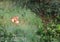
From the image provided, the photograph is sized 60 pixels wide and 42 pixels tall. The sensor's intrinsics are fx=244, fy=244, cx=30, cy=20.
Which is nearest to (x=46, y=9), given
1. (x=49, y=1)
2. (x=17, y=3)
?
(x=49, y=1)

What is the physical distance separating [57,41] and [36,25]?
0.84 metres

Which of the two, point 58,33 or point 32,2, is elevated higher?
point 32,2

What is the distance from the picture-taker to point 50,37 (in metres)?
7.10

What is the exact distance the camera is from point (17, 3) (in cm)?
811

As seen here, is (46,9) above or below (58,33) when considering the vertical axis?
above

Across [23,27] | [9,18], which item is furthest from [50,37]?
[9,18]

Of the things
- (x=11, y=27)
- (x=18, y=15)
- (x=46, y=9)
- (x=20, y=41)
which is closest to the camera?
(x=20, y=41)

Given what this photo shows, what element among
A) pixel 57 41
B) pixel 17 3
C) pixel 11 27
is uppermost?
pixel 17 3

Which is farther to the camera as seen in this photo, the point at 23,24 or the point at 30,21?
the point at 30,21

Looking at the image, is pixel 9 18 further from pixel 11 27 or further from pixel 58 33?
pixel 58 33

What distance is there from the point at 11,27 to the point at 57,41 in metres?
1.39

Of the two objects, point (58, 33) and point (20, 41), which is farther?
point (58, 33)

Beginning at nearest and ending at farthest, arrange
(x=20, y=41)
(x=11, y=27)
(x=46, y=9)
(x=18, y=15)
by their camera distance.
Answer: (x=20, y=41) < (x=11, y=27) < (x=18, y=15) < (x=46, y=9)

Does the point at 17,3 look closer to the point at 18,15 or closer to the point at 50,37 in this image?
the point at 18,15
